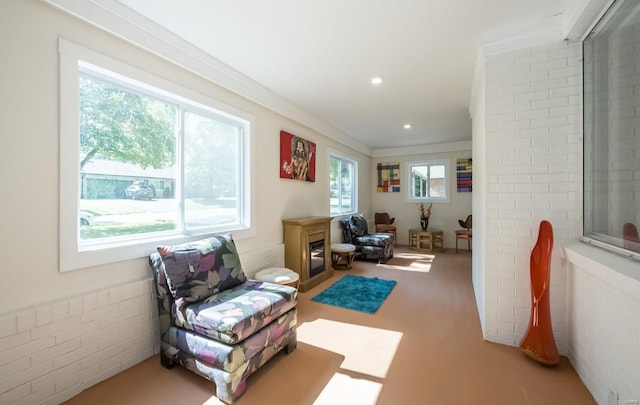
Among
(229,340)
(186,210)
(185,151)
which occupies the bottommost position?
(229,340)

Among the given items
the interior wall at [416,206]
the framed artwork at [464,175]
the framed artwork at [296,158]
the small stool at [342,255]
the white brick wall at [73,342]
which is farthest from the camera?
the interior wall at [416,206]

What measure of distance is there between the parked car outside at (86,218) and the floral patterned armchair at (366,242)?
4059mm

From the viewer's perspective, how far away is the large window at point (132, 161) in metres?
1.73

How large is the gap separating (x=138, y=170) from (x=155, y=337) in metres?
1.37

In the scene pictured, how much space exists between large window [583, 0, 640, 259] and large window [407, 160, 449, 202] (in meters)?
4.81

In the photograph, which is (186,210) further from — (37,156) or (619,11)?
(619,11)

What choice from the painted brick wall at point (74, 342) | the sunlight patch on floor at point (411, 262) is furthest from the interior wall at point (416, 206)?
the painted brick wall at point (74, 342)

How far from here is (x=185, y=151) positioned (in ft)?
8.42

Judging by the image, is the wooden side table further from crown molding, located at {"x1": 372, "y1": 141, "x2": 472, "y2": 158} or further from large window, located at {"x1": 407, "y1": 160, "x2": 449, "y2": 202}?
crown molding, located at {"x1": 372, "y1": 141, "x2": 472, "y2": 158}

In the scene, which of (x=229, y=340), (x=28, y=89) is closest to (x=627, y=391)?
(x=229, y=340)

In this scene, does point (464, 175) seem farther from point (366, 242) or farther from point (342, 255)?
point (342, 255)

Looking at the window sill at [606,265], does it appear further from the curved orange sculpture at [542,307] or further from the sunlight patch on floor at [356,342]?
the sunlight patch on floor at [356,342]

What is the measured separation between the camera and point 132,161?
217 cm

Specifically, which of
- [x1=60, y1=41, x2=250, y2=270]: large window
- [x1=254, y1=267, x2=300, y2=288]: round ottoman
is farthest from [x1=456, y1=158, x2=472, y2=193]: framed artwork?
[x1=60, y1=41, x2=250, y2=270]: large window
